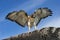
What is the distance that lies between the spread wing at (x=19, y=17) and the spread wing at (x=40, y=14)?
81 centimetres

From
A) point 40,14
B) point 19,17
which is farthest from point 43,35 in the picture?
point 19,17

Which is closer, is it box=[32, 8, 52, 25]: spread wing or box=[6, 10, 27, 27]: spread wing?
box=[6, 10, 27, 27]: spread wing

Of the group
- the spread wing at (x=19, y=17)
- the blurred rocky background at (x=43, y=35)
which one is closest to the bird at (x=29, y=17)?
the spread wing at (x=19, y=17)

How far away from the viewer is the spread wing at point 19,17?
27.1 m

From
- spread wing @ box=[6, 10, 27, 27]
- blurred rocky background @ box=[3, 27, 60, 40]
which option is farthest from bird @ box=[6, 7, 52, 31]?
blurred rocky background @ box=[3, 27, 60, 40]

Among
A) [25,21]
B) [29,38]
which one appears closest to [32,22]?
[25,21]

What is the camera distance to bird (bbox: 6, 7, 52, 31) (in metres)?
27.2

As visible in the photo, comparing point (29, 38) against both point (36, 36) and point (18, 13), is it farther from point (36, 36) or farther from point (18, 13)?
point (18, 13)

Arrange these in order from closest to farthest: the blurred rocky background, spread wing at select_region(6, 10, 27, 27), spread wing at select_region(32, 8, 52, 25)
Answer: the blurred rocky background < spread wing at select_region(6, 10, 27, 27) < spread wing at select_region(32, 8, 52, 25)

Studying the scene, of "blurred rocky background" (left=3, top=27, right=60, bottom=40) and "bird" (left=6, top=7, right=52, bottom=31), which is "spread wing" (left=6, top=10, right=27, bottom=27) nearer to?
"bird" (left=6, top=7, right=52, bottom=31)

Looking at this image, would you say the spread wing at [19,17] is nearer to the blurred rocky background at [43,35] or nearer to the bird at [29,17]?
the bird at [29,17]

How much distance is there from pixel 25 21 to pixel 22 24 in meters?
0.51

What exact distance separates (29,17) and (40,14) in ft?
3.32

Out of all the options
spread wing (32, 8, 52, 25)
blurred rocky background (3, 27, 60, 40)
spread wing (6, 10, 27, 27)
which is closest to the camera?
blurred rocky background (3, 27, 60, 40)
